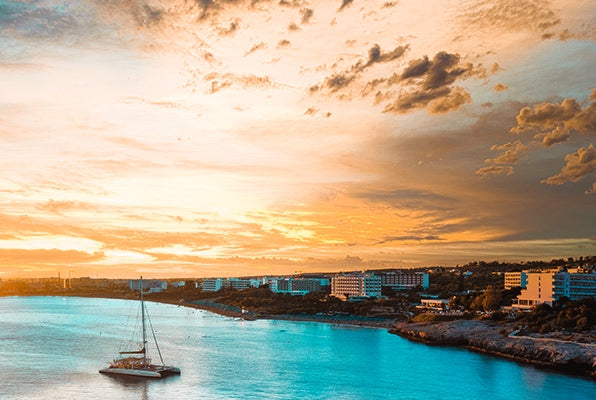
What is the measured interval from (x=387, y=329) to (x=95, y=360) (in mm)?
60807

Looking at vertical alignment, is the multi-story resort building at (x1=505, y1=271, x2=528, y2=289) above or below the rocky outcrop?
above

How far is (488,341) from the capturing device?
82.1m

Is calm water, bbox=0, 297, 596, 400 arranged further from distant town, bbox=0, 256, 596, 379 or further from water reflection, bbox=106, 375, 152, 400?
distant town, bbox=0, 256, 596, 379

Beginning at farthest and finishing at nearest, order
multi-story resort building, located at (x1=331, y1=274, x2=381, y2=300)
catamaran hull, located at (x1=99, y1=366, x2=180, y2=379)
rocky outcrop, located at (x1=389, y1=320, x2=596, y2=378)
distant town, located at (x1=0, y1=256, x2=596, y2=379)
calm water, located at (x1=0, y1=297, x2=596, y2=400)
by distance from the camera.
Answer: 1. multi-story resort building, located at (x1=331, y1=274, x2=381, y2=300)
2. distant town, located at (x1=0, y1=256, x2=596, y2=379)
3. rocky outcrop, located at (x1=389, y1=320, x2=596, y2=378)
4. catamaran hull, located at (x1=99, y1=366, x2=180, y2=379)
5. calm water, located at (x1=0, y1=297, x2=596, y2=400)

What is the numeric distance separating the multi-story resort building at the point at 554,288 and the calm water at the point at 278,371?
30.0m

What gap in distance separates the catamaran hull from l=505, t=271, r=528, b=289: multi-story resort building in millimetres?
96710

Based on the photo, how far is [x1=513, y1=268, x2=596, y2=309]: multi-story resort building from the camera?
10581 cm

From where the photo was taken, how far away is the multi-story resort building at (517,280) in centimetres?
13349

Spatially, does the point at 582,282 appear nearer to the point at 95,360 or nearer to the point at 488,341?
the point at 488,341

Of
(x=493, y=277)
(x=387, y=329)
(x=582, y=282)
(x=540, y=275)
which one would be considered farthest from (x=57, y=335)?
(x=493, y=277)

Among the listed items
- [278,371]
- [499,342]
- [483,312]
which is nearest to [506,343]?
[499,342]

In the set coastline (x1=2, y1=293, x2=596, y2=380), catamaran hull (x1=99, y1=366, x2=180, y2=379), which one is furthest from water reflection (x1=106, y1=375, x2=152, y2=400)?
coastline (x1=2, y1=293, x2=596, y2=380)

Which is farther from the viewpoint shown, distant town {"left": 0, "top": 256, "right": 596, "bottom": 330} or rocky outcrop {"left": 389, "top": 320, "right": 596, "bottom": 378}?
distant town {"left": 0, "top": 256, "right": 596, "bottom": 330}

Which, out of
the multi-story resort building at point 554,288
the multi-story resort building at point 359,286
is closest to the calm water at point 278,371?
the multi-story resort building at point 554,288
